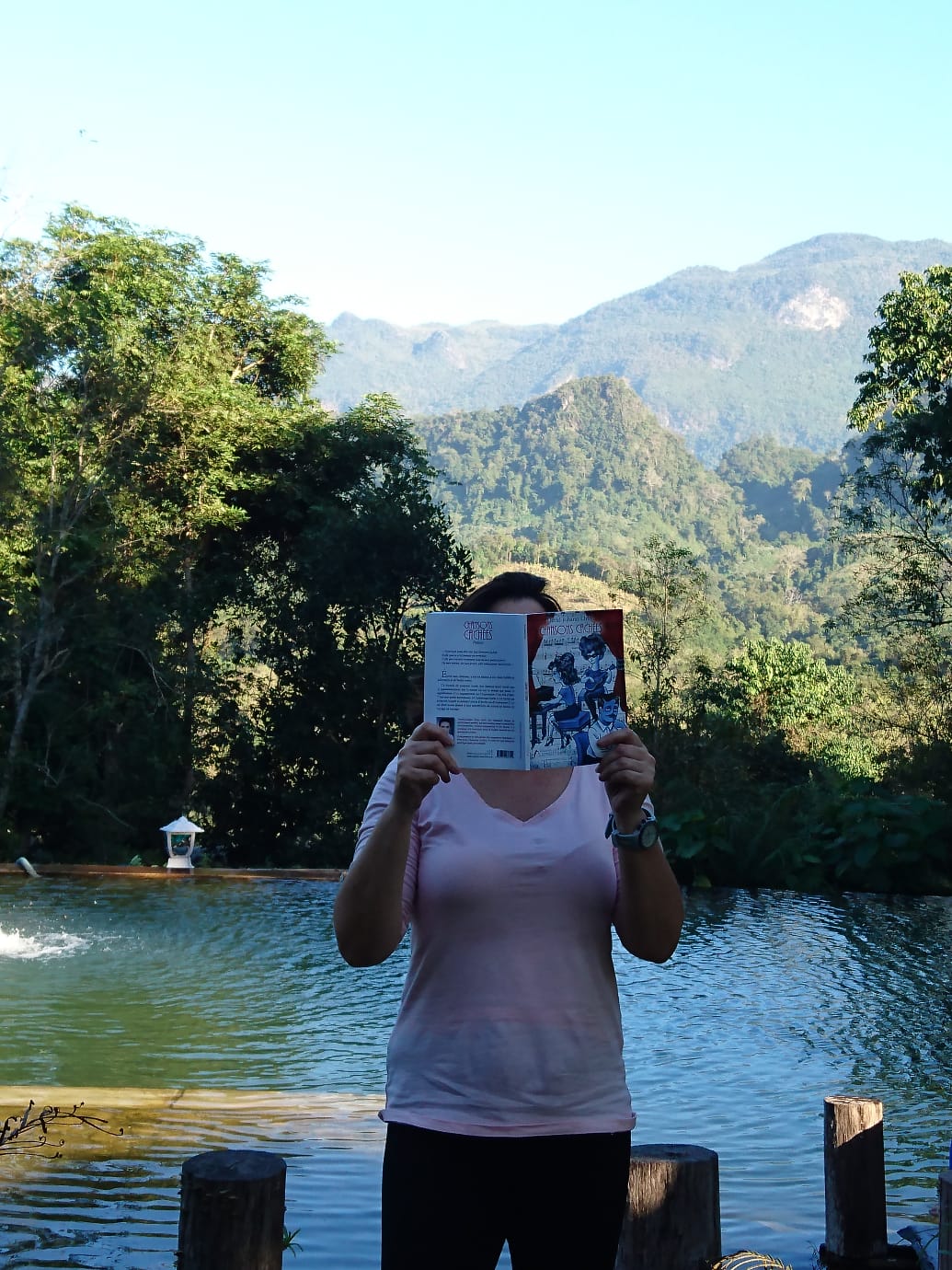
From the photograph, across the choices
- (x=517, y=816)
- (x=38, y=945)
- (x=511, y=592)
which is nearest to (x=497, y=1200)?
(x=517, y=816)

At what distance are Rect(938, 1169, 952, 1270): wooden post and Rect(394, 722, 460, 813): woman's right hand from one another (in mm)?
1182

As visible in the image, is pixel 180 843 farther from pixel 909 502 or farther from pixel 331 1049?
pixel 909 502

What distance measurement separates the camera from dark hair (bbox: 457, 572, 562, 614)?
1.75 metres

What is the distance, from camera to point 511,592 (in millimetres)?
1754

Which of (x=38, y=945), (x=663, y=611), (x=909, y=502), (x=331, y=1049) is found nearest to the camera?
(x=331, y=1049)

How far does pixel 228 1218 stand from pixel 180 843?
8.10m

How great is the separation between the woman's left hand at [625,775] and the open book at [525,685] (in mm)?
17

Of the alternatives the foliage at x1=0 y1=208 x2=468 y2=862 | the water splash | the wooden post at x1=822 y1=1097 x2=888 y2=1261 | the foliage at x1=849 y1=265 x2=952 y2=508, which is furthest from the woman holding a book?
the foliage at x1=849 y1=265 x2=952 y2=508

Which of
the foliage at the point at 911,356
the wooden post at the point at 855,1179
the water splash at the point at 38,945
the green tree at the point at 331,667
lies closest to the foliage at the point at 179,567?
the green tree at the point at 331,667

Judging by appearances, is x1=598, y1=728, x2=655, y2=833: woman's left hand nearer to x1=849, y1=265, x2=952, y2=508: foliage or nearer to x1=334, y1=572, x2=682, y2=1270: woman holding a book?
x1=334, y1=572, x2=682, y2=1270: woman holding a book

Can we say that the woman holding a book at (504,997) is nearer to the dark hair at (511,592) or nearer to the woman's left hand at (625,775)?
the woman's left hand at (625,775)

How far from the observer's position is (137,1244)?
117 inches

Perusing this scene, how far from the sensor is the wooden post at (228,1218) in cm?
202

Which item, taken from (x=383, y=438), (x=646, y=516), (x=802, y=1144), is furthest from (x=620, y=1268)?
(x=646, y=516)
